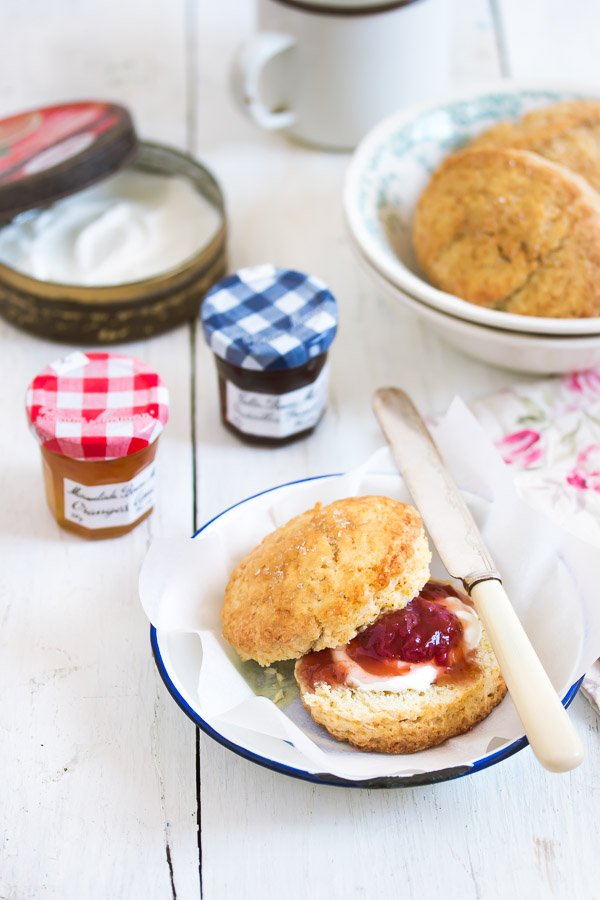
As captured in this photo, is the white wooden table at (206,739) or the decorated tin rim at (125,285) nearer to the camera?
the white wooden table at (206,739)

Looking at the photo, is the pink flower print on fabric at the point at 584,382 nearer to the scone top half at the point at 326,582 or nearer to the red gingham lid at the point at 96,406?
the scone top half at the point at 326,582

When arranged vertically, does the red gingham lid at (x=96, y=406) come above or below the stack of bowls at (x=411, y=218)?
below

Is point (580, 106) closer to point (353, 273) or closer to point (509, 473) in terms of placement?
point (353, 273)

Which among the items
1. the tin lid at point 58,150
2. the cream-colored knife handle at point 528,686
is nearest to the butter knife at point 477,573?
the cream-colored knife handle at point 528,686

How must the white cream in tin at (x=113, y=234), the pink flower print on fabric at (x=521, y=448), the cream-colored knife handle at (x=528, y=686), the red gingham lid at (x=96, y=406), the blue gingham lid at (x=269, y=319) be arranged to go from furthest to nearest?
the white cream in tin at (x=113, y=234) < the pink flower print on fabric at (x=521, y=448) < the blue gingham lid at (x=269, y=319) < the red gingham lid at (x=96, y=406) < the cream-colored knife handle at (x=528, y=686)

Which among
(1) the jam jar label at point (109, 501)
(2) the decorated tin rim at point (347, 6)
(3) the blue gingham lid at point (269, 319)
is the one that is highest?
(2) the decorated tin rim at point (347, 6)
